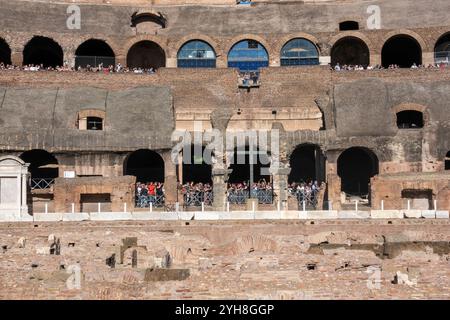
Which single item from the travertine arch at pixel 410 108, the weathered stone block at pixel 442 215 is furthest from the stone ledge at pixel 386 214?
the travertine arch at pixel 410 108

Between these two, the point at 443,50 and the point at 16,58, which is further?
the point at 443,50

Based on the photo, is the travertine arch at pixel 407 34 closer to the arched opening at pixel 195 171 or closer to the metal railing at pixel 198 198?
the arched opening at pixel 195 171

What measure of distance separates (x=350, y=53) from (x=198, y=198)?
69.2 ft

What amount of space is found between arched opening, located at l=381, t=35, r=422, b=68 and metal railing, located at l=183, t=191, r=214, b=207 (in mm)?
21026

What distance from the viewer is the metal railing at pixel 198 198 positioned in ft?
106

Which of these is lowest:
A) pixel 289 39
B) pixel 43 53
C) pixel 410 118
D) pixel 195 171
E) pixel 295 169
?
pixel 195 171

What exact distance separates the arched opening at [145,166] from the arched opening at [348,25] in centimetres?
→ 1667

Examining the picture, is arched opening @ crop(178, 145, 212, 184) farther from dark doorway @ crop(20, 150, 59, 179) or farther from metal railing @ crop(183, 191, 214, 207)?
dark doorway @ crop(20, 150, 59, 179)

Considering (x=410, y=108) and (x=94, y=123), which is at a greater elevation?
(x=410, y=108)

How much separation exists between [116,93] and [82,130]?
17.4ft

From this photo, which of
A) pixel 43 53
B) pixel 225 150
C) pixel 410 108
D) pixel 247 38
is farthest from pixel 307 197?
pixel 43 53

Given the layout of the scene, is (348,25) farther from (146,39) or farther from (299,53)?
(146,39)

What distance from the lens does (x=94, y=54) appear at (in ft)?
158

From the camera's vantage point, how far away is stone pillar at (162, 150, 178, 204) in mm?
32656
